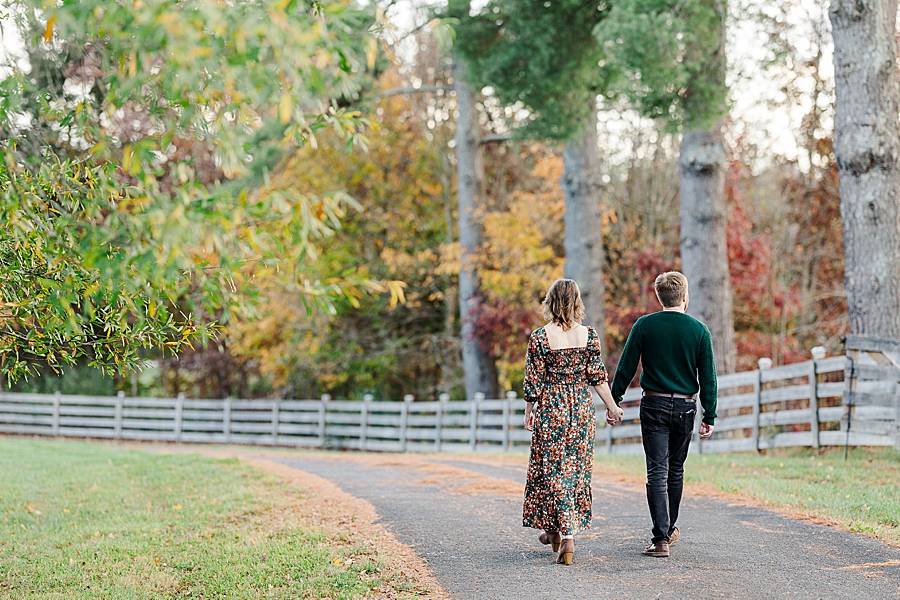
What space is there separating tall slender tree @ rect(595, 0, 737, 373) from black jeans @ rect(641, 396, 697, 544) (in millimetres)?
6899

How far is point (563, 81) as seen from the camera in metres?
13.1

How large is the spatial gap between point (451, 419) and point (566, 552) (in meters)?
12.5

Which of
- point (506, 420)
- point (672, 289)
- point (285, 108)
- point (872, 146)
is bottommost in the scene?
point (506, 420)

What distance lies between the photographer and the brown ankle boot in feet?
15.5

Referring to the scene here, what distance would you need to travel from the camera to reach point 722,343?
12148mm

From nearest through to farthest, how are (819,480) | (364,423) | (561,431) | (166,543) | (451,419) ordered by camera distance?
(561,431), (166,543), (819,480), (451,419), (364,423)

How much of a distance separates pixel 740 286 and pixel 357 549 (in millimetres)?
13863

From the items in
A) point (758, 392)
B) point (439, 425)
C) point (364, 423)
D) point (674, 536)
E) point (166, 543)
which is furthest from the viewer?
point (364, 423)

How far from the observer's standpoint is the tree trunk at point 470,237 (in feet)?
59.2

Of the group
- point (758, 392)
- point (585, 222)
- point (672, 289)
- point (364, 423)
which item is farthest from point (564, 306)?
point (364, 423)

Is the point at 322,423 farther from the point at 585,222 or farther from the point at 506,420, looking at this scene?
the point at 585,222

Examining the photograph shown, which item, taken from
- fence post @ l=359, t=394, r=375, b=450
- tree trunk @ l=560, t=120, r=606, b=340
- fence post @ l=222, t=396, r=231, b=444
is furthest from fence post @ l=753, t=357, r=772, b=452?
fence post @ l=222, t=396, r=231, b=444

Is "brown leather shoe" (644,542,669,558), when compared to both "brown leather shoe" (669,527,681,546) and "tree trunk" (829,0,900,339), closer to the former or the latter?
"brown leather shoe" (669,527,681,546)

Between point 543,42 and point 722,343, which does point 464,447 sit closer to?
point 722,343
